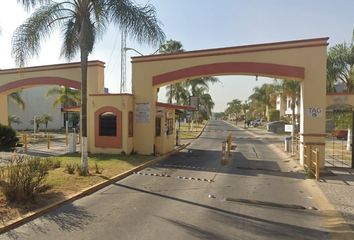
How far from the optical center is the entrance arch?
17062mm

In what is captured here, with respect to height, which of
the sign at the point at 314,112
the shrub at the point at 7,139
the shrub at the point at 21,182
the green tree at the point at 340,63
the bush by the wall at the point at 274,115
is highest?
the green tree at the point at 340,63

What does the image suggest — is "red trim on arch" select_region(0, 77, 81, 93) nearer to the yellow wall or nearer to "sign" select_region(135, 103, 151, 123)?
the yellow wall

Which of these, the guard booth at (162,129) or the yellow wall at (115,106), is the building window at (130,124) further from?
the guard booth at (162,129)

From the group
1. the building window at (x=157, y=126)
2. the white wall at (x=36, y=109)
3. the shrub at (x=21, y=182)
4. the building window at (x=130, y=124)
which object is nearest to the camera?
the shrub at (x=21, y=182)

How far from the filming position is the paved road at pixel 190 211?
7.68 metres

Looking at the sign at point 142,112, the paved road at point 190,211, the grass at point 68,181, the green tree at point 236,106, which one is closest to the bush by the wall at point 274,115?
the green tree at point 236,106

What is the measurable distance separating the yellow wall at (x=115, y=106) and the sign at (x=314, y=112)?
9102 millimetres

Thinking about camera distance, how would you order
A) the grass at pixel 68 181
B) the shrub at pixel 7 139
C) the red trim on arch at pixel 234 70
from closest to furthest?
the grass at pixel 68 181 < the shrub at pixel 7 139 < the red trim on arch at pixel 234 70

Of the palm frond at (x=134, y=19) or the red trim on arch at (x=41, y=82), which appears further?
the red trim on arch at (x=41, y=82)

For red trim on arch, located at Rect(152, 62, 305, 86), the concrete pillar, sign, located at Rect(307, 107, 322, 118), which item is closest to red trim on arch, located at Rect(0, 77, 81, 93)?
the concrete pillar

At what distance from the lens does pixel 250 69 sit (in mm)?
18484

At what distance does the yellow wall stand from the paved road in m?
5.99

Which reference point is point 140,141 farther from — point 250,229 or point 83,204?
point 250,229

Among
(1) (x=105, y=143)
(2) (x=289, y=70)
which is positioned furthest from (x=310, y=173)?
(1) (x=105, y=143)
